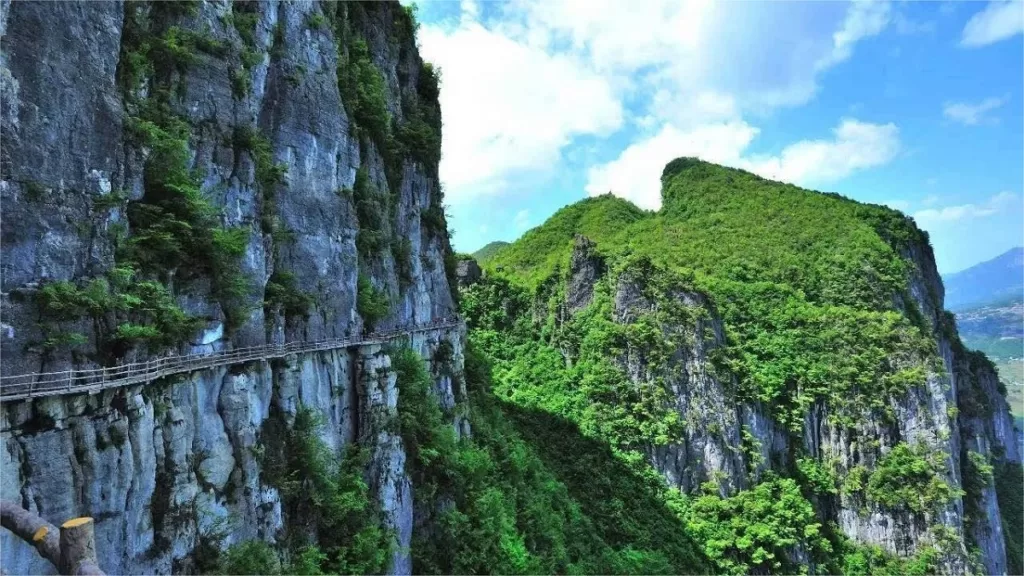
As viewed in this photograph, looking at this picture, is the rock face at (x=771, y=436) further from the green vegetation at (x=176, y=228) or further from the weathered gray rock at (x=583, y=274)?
the green vegetation at (x=176, y=228)

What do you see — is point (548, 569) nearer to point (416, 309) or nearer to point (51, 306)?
point (416, 309)

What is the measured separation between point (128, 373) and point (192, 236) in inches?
181

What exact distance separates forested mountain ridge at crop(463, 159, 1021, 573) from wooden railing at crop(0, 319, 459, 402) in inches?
1244

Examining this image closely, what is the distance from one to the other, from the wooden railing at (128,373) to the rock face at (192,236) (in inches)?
11.8

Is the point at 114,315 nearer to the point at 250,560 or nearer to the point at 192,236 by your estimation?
the point at 192,236

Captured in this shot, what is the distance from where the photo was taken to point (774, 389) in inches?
1934

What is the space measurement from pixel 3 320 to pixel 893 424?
184 feet

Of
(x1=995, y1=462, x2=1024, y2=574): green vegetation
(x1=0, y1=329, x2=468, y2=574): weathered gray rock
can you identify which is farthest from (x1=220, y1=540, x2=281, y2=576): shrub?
(x1=995, y1=462, x2=1024, y2=574): green vegetation

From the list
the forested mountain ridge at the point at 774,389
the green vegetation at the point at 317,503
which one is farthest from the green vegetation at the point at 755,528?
the green vegetation at the point at 317,503

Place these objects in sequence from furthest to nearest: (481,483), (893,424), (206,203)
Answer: (893,424) → (481,483) → (206,203)

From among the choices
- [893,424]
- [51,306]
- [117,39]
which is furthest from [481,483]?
[893,424]

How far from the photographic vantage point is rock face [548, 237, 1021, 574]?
141 ft

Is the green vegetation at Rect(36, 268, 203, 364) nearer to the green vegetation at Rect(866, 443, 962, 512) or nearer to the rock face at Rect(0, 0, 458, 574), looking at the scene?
the rock face at Rect(0, 0, 458, 574)

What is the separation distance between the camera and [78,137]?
1231 cm
